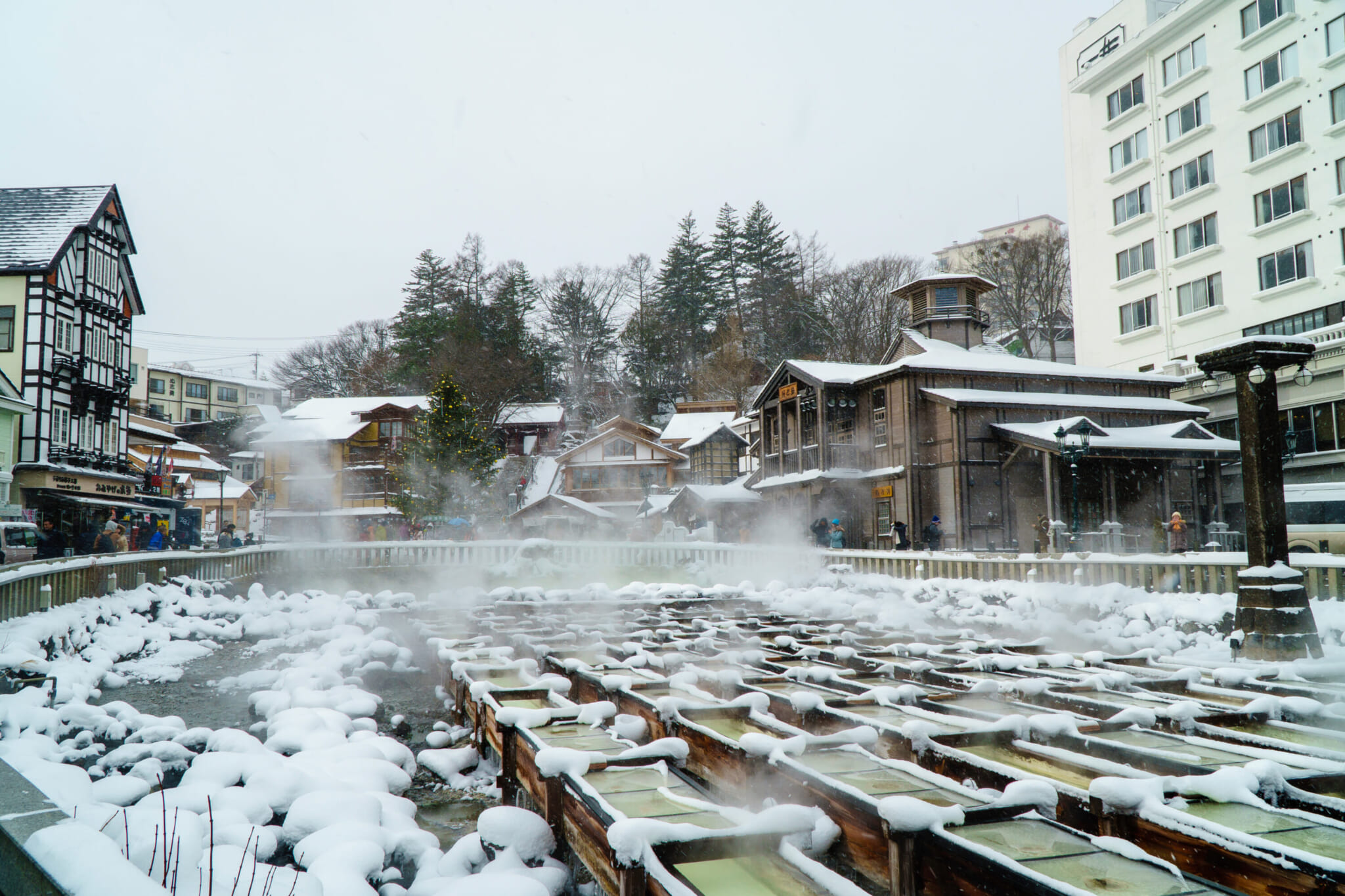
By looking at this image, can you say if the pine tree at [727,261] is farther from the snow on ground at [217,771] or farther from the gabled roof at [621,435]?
the snow on ground at [217,771]

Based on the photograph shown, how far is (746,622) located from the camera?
11.8m

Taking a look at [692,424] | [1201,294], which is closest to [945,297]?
[1201,294]

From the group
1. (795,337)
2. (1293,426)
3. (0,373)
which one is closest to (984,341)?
(1293,426)

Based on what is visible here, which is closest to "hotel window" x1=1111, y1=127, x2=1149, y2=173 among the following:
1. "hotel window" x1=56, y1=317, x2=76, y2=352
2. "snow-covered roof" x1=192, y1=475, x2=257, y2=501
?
"hotel window" x1=56, y1=317, x2=76, y2=352

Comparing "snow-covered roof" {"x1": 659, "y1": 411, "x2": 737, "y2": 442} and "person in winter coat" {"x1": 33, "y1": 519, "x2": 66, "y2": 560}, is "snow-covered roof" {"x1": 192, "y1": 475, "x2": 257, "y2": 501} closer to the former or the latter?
"snow-covered roof" {"x1": 659, "y1": 411, "x2": 737, "y2": 442}

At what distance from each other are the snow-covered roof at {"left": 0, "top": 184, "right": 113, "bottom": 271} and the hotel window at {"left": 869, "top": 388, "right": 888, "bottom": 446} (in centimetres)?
2800

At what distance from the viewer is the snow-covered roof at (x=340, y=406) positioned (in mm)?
48184

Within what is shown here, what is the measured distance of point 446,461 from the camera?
38.8 metres

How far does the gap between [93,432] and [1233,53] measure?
4166 centimetres

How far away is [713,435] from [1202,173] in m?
23.8

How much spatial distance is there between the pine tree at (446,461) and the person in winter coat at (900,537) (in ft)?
75.2

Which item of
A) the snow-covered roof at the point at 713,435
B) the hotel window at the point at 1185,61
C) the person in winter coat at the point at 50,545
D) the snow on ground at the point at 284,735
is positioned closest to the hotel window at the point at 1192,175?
the hotel window at the point at 1185,61

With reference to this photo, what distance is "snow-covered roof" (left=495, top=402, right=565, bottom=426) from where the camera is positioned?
51.3m

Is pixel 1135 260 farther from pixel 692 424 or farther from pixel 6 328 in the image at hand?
pixel 6 328
